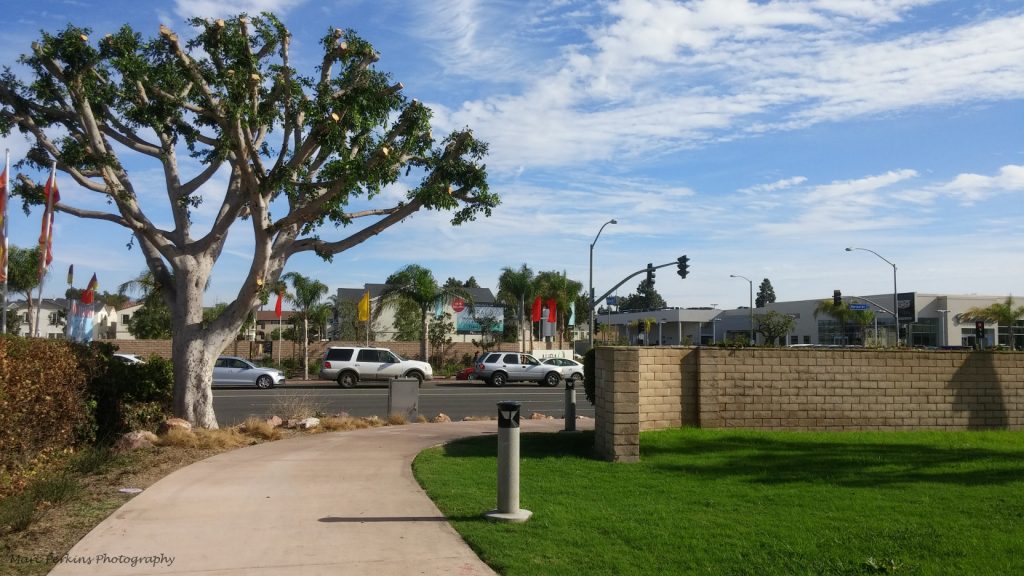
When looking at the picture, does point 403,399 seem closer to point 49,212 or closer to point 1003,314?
point 49,212

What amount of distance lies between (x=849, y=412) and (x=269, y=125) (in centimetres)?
1092

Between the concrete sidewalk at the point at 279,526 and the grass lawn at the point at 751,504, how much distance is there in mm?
416

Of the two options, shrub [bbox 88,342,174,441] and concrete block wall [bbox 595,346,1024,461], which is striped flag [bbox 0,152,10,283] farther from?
concrete block wall [bbox 595,346,1024,461]

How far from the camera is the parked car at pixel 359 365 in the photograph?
35844 mm

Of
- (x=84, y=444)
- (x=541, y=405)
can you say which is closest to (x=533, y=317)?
(x=541, y=405)

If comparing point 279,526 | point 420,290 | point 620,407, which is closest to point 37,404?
point 279,526

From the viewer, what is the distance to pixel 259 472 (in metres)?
10.5

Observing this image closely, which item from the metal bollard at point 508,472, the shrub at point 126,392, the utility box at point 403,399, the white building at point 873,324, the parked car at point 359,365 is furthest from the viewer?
the white building at point 873,324

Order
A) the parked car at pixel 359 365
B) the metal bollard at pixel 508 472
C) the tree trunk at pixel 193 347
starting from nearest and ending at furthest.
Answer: the metal bollard at pixel 508 472, the tree trunk at pixel 193 347, the parked car at pixel 359 365

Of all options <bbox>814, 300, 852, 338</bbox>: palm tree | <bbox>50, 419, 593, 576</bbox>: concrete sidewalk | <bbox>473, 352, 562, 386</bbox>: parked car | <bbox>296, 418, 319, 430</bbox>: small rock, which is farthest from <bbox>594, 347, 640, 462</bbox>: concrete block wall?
<bbox>814, 300, 852, 338</bbox>: palm tree

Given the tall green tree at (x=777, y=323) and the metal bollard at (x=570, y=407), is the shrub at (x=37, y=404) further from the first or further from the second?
the tall green tree at (x=777, y=323)

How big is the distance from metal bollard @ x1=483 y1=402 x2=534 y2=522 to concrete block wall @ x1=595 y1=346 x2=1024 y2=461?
4981 millimetres

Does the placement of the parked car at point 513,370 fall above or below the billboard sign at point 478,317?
below

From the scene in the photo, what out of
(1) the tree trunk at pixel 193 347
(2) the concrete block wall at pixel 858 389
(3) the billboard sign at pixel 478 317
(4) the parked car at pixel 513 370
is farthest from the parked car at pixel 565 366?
(3) the billboard sign at pixel 478 317
